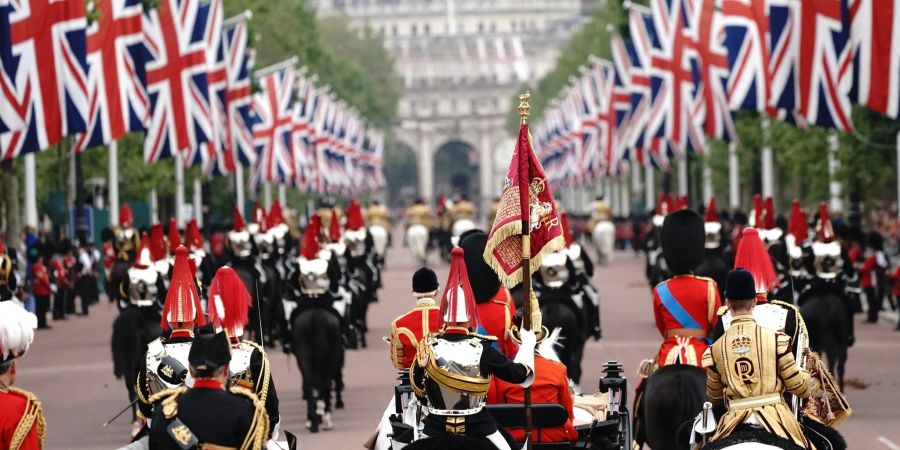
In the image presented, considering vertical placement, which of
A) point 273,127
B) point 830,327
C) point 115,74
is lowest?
point 830,327

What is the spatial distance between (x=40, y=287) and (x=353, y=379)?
12.2 meters

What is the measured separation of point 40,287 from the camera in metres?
34.6

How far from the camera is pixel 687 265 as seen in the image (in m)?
14.6

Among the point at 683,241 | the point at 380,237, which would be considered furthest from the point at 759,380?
the point at 380,237

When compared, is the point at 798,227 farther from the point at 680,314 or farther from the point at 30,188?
the point at 30,188

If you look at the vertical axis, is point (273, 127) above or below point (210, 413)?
above

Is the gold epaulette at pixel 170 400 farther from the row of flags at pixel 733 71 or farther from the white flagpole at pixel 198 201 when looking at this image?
the white flagpole at pixel 198 201

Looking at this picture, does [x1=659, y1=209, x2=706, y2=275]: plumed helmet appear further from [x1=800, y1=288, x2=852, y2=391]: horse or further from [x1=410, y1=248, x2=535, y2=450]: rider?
[x1=800, y1=288, x2=852, y2=391]: horse

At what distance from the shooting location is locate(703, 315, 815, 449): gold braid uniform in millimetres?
10594

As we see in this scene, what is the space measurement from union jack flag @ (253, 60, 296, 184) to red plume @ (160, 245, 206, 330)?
4378 cm

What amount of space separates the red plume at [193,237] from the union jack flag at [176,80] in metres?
12.8

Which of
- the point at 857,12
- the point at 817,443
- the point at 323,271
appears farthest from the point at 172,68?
the point at 817,443

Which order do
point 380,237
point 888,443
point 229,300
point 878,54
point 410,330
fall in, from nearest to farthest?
1. point 229,300
2. point 410,330
3. point 888,443
4. point 878,54
5. point 380,237

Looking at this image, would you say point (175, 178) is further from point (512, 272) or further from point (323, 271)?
point (512, 272)
